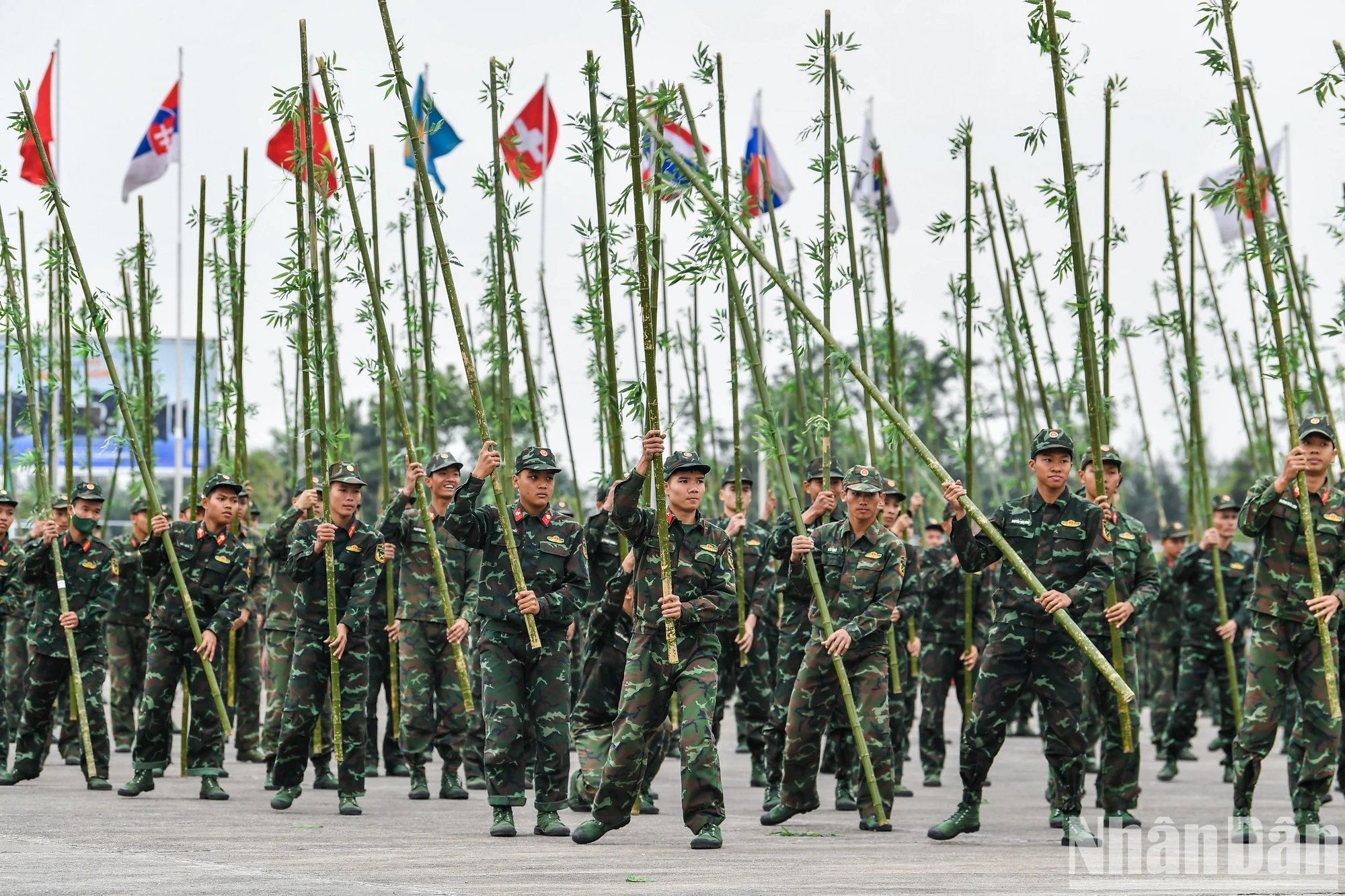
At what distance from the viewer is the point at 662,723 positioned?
8.91 meters

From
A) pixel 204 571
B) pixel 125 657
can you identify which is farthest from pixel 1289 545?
pixel 125 657

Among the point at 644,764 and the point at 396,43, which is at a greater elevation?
the point at 396,43

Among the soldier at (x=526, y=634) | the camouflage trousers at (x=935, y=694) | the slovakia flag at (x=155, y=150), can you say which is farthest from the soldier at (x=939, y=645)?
the slovakia flag at (x=155, y=150)

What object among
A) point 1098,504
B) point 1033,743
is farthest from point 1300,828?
point 1033,743

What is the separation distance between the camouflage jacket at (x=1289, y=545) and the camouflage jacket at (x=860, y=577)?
2.08 meters

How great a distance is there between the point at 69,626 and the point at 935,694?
268 inches

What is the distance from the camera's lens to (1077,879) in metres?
7.29

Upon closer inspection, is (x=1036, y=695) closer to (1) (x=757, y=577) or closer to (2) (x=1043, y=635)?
(2) (x=1043, y=635)

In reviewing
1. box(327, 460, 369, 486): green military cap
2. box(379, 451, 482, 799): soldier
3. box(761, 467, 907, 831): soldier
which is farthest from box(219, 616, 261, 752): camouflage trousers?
box(761, 467, 907, 831): soldier

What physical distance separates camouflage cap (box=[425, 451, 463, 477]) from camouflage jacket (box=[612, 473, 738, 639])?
108 inches

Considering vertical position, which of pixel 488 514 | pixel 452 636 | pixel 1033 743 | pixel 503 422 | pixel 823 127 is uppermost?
pixel 823 127

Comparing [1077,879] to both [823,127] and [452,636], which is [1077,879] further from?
[823,127]

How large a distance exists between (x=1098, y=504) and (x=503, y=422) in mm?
5242

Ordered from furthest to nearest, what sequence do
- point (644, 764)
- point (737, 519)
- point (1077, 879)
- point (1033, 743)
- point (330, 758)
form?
point (1033, 743)
point (330, 758)
point (737, 519)
point (644, 764)
point (1077, 879)
